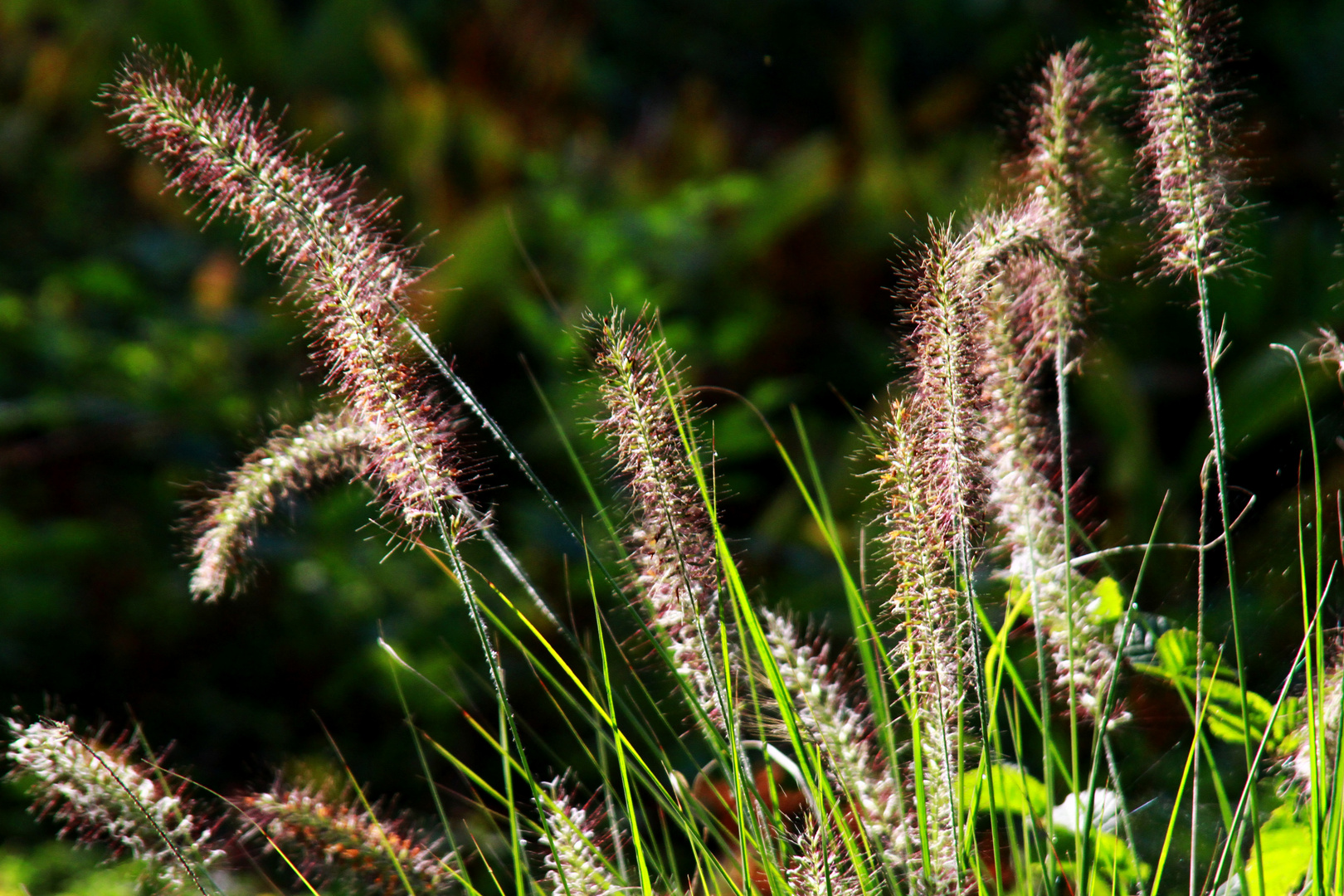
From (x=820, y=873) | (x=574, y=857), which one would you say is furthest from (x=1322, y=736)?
(x=574, y=857)

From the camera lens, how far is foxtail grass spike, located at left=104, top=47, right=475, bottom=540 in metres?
0.46

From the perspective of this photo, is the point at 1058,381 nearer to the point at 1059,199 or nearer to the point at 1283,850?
the point at 1059,199

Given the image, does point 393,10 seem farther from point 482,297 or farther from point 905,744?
point 905,744

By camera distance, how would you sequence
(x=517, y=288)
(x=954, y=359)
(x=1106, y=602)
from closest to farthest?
(x=954, y=359), (x=1106, y=602), (x=517, y=288)

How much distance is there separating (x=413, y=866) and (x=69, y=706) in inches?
39.4

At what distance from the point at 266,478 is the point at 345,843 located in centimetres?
18

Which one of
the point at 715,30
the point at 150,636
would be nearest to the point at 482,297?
the point at 150,636

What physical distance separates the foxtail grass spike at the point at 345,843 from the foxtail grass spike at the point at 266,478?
11 centimetres

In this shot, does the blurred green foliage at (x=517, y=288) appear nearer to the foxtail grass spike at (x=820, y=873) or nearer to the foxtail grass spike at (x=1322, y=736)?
the foxtail grass spike at (x=1322, y=736)

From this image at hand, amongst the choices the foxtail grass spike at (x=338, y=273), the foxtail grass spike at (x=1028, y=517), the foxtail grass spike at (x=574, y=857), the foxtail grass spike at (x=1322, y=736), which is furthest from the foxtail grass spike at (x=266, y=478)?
the foxtail grass spike at (x=1322, y=736)

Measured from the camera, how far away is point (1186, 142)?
1.60 feet

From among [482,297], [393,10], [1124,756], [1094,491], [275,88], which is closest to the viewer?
[1124,756]

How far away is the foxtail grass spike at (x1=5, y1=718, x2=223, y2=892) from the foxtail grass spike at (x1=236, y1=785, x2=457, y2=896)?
0.03 metres

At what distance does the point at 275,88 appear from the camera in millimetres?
2414
